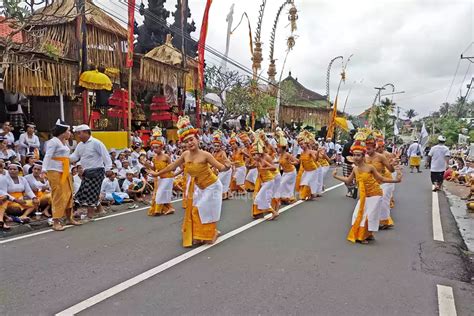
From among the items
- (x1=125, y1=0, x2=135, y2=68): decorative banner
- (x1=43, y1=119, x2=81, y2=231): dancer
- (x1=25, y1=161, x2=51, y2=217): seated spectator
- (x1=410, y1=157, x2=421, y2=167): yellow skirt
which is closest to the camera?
(x1=43, y1=119, x2=81, y2=231): dancer

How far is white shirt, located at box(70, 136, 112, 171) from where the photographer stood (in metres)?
7.26

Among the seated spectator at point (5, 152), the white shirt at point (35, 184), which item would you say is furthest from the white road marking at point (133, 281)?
the seated spectator at point (5, 152)

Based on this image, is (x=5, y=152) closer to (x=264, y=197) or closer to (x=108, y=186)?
(x=108, y=186)

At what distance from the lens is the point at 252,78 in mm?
21828

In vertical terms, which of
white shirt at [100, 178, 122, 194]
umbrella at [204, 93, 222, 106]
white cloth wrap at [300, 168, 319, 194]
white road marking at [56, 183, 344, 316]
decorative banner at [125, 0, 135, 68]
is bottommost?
white road marking at [56, 183, 344, 316]

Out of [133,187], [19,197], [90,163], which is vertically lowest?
[133,187]

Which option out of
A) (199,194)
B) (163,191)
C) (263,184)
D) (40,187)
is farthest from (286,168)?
(40,187)

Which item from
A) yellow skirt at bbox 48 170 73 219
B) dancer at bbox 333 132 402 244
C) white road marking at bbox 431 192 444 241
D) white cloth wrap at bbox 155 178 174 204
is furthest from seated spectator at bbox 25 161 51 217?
white road marking at bbox 431 192 444 241

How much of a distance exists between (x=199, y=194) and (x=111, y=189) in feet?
13.4

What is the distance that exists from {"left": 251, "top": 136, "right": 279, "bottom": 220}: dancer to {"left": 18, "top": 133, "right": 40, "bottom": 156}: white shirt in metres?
6.15

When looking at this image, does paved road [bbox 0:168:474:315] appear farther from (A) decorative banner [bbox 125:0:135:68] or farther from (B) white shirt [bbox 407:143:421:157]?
(B) white shirt [bbox 407:143:421:157]

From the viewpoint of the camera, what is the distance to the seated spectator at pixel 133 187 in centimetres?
960

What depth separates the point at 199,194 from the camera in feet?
19.2

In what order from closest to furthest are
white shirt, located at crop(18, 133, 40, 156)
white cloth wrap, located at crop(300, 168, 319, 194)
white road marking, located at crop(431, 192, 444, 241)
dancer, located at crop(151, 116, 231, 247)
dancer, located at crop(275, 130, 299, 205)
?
dancer, located at crop(151, 116, 231, 247) → white road marking, located at crop(431, 192, 444, 241) → dancer, located at crop(275, 130, 299, 205) → white shirt, located at crop(18, 133, 40, 156) → white cloth wrap, located at crop(300, 168, 319, 194)
